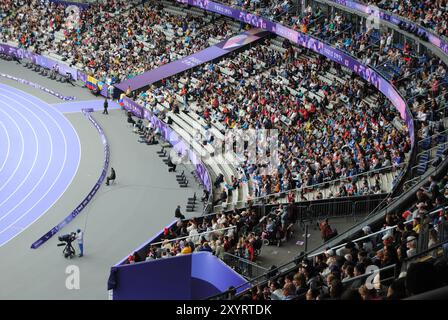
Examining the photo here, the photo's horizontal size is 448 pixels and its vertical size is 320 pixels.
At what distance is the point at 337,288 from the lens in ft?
30.8

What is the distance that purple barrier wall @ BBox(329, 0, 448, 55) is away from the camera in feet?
87.9

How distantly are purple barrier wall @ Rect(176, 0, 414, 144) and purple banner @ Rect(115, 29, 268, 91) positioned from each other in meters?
1.64

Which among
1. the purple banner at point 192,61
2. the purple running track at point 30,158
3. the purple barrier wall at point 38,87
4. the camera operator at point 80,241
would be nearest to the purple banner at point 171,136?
the purple banner at point 192,61

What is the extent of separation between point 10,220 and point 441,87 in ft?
58.9

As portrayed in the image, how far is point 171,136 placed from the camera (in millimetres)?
34438

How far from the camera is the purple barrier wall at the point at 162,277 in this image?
19.3 metres

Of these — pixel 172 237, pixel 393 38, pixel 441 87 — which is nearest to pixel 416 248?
pixel 172 237

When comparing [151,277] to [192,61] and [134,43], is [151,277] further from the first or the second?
[134,43]

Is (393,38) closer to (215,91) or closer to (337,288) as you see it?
(215,91)

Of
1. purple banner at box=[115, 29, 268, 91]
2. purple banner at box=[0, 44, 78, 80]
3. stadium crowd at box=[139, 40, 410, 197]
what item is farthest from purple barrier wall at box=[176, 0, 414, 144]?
purple banner at box=[0, 44, 78, 80]

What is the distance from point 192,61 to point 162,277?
79.9ft

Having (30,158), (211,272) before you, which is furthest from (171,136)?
(211,272)

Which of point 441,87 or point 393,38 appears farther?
point 393,38

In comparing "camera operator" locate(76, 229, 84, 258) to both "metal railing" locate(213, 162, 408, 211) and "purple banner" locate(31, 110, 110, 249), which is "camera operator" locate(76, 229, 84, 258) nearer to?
"purple banner" locate(31, 110, 110, 249)
